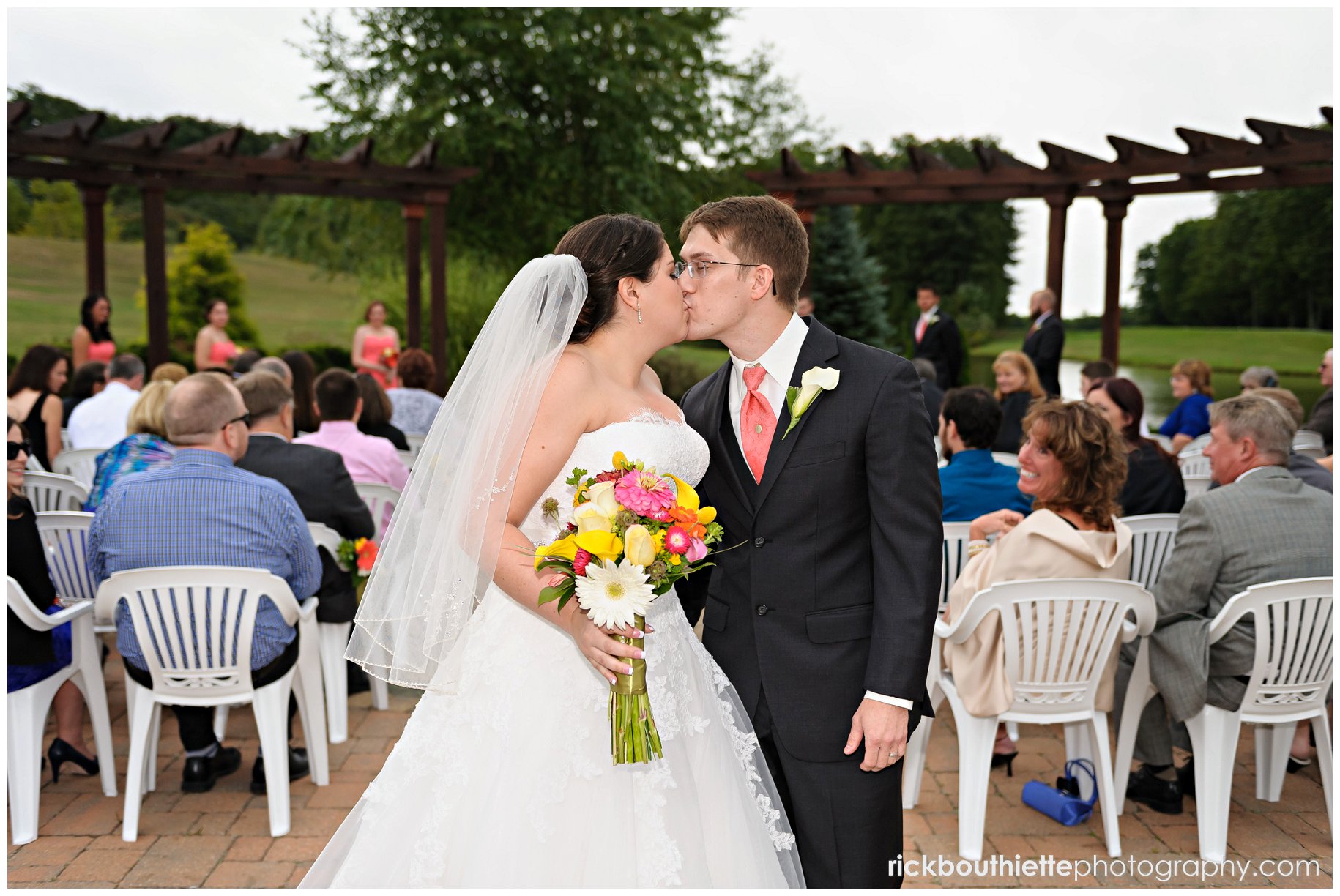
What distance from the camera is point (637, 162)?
18578 millimetres

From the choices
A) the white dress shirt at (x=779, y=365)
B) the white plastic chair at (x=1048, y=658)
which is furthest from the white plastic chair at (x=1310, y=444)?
the white dress shirt at (x=779, y=365)

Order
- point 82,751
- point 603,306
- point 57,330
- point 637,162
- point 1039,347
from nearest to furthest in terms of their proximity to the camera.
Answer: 1. point 603,306
2. point 82,751
3. point 1039,347
4. point 637,162
5. point 57,330

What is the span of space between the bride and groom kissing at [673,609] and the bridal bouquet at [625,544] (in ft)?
0.46

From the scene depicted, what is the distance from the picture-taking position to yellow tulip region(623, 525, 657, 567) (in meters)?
2.10

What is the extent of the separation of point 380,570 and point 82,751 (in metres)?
2.78

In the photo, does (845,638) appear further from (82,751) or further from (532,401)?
(82,751)

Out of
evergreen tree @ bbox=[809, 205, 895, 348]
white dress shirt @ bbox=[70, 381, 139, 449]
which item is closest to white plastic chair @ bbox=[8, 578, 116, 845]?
white dress shirt @ bbox=[70, 381, 139, 449]

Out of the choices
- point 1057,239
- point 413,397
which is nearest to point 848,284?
point 1057,239

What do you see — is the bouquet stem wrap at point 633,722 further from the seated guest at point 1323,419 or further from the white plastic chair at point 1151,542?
the seated guest at point 1323,419

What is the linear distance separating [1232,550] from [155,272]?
35.3ft

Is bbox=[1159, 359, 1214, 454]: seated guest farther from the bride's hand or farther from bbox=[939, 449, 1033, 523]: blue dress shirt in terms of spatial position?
the bride's hand

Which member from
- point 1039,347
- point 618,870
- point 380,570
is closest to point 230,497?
point 380,570

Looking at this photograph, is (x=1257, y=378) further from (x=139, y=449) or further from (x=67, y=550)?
(x=67, y=550)

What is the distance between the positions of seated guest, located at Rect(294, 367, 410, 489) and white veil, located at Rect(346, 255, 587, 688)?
3.00m
